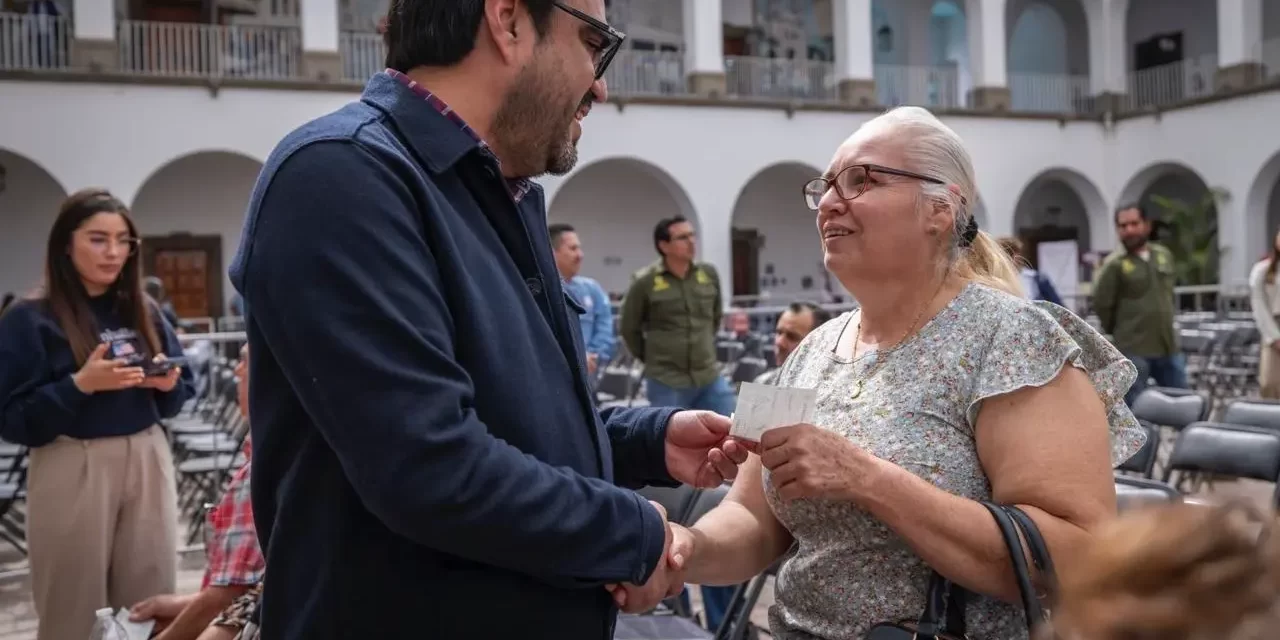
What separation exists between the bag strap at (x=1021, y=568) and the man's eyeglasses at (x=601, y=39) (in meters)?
0.91

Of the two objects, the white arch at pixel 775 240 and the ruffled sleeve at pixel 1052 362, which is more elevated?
the white arch at pixel 775 240

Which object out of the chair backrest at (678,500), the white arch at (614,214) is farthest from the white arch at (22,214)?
the chair backrest at (678,500)

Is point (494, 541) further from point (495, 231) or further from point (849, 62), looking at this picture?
point (849, 62)

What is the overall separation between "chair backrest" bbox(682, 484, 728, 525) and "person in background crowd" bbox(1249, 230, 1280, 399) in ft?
19.0

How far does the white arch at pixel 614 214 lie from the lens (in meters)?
20.4

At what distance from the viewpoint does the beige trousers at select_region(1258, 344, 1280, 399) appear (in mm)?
7594

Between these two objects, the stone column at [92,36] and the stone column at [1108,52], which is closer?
the stone column at [92,36]

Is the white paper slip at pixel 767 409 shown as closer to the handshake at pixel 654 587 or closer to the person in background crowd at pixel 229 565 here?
the handshake at pixel 654 587

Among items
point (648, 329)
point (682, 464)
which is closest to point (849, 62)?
point (648, 329)

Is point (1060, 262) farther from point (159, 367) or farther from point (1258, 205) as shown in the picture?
point (159, 367)

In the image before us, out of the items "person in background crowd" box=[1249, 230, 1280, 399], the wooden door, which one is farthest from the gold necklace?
the wooden door

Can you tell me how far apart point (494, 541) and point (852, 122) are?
1826 cm

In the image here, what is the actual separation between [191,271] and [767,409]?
58.6ft

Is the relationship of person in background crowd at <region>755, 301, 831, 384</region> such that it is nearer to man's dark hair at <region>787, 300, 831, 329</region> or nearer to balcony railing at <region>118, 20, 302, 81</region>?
man's dark hair at <region>787, 300, 831, 329</region>
